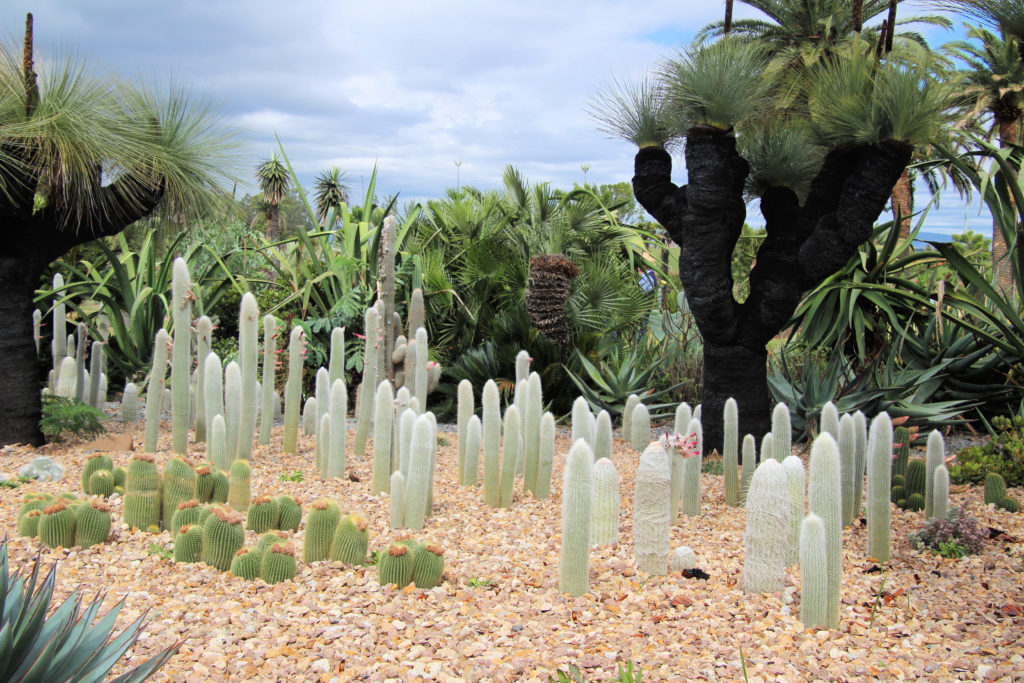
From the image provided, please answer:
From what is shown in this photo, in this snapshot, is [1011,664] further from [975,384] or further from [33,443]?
[33,443]

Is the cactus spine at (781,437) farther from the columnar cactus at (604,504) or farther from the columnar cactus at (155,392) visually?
the columnar cactus at (155,392)

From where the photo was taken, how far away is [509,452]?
453 cm

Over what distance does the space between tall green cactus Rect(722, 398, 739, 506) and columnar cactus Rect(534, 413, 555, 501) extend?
1066 millimetres

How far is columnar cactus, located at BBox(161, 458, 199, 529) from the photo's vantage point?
4.17m

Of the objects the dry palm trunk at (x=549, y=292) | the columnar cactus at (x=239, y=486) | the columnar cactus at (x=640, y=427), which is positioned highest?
the dry palm trunk at (x=549, y=292)

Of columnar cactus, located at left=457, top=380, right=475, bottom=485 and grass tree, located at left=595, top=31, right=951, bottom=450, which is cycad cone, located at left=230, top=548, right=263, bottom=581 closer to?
columnar cactus, located at left=457, top=380, right=475, bottom=485

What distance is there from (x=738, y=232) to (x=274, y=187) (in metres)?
31.1

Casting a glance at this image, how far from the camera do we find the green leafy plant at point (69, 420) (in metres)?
6.36

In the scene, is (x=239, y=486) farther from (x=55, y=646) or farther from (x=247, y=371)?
(x=55, y=646)

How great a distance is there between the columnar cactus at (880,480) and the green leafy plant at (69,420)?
5650 mm

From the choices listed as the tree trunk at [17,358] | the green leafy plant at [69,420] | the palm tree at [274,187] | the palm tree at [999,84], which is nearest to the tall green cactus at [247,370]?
the green leafy plant at [69,420]

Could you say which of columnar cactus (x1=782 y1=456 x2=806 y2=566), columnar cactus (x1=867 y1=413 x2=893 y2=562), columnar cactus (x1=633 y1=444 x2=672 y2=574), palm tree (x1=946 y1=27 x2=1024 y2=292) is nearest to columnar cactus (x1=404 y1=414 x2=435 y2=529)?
columnar cactus (x1=633 y1=444 x2=672 y2=574)

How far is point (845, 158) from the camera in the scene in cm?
600

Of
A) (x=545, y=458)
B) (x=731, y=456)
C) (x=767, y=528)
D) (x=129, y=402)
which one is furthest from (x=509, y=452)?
(x=129, y=402)
